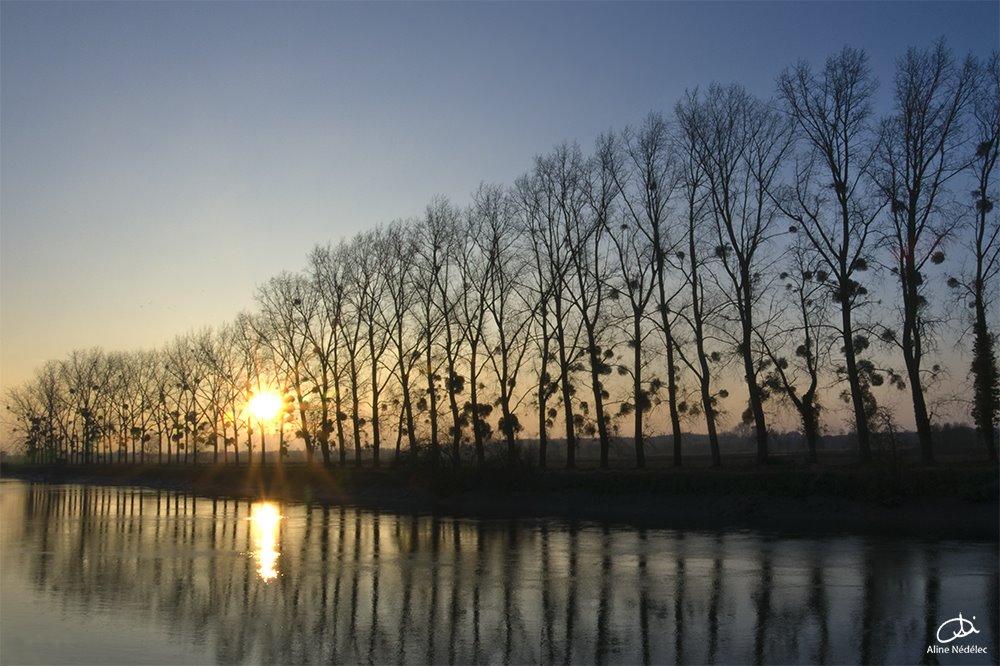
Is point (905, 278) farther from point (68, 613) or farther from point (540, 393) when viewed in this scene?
point (68, 613)

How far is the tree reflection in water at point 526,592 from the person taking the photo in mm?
12070

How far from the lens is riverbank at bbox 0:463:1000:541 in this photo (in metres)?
29.4

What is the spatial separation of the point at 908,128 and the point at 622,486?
2102cm

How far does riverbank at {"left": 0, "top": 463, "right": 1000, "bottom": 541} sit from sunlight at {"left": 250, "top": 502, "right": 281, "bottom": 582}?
6.18m

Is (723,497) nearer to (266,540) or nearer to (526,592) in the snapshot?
(266,540)

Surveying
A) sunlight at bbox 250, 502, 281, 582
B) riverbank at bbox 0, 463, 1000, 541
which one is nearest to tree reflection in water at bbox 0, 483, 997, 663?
sunlight at bbox 250, 502, 281, 582
